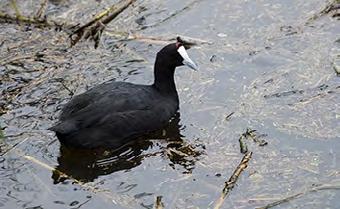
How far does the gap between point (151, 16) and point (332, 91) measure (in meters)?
2.53

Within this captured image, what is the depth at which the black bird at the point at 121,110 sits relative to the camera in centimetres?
655

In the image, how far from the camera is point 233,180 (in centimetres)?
613

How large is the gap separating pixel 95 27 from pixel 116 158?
7.58 ft

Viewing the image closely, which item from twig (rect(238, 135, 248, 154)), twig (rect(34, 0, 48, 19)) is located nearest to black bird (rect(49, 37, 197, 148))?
twig (rect(238, 135, 248, 154))

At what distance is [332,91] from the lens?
7246mm

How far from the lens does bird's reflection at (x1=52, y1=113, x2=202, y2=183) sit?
6492 mm

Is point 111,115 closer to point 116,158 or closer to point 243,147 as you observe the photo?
point 116,158

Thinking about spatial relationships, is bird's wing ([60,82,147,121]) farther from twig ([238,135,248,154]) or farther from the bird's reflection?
twig ([238,135,248,154])

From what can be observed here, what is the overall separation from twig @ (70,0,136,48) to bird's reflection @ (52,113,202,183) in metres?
1.93

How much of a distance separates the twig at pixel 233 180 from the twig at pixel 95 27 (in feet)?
8.84

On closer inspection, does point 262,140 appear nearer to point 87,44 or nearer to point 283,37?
point 283,37

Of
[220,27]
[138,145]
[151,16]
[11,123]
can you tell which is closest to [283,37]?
[220,27]

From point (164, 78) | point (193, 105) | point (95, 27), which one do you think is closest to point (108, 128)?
point (164, 78)

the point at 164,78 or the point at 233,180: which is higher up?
the point at 164,78
